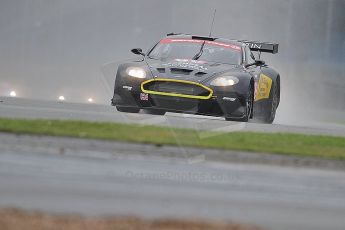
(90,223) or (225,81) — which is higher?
(90,223)

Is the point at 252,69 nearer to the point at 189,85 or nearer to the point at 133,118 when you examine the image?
the point at 189,85

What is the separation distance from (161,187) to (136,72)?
5.94 m

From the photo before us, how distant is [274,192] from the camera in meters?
8.69

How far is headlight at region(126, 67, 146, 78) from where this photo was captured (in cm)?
1404

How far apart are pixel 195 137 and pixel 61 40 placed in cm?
3128

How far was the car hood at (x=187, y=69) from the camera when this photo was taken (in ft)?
45.6

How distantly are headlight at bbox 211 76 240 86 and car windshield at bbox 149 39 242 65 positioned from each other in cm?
107

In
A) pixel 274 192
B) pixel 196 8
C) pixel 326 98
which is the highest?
pixel 274 192

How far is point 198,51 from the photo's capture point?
50.2ft

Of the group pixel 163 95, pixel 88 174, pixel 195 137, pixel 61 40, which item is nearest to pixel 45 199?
pixel 88 174

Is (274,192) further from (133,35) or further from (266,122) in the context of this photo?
(133,35)

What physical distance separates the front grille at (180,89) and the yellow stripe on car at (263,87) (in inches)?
61.1

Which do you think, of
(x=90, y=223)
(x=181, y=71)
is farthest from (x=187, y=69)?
(x=90, y=223)

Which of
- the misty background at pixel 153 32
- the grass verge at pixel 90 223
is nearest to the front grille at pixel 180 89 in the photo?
the grass verge at pixel 90 223
